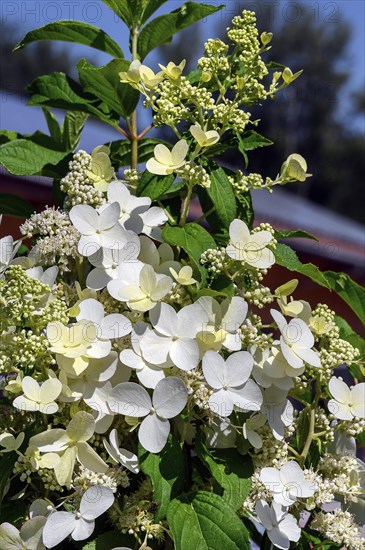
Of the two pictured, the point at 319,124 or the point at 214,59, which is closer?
the point at 214,59

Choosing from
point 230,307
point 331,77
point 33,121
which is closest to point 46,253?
point 230,307

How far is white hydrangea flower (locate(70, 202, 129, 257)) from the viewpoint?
76 centimetres

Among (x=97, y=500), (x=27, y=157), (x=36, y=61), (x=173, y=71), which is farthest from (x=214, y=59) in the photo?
(x=36, y=61)

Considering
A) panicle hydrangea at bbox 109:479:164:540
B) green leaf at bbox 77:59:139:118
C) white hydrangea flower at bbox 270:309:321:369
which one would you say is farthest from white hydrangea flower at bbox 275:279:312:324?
green leaf at bbox 77:59:139:118

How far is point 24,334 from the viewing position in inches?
28.3

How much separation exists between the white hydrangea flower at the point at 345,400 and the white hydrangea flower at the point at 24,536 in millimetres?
321

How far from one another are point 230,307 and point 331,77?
25639 millimetres

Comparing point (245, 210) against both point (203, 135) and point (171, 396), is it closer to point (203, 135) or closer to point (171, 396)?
point (203, 135)

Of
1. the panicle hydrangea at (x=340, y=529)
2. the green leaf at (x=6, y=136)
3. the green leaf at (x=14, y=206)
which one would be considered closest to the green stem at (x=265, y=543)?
the panicle hydrangea at (x=340, y=529)

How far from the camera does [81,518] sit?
69 cm

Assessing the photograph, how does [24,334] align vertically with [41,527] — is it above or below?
above

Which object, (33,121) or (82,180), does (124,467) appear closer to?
(82,180)

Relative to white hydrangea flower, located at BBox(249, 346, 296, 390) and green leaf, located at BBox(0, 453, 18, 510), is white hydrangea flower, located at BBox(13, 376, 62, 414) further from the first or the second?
white hydrangea flower, located at BBox(249, 346, 296, 390)

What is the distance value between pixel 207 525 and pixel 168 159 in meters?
0.38
